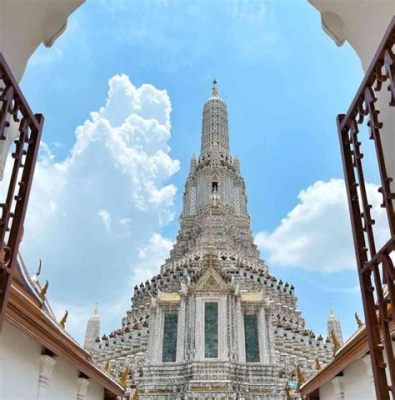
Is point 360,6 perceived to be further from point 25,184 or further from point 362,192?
point 25,184

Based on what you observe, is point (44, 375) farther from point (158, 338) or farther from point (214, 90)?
point (214, 90)

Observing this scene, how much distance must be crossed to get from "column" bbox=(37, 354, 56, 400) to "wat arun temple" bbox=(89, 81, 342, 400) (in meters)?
14.5

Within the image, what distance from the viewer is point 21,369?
746cm

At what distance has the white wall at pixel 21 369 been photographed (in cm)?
693

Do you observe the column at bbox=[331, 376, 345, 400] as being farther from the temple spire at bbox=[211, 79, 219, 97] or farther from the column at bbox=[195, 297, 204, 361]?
the temple spire at bbox=[211, 79, 219, 97]

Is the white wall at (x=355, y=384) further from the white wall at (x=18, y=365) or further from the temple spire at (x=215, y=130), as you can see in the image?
the temple spire at (x=215, y=130)

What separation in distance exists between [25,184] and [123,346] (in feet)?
116

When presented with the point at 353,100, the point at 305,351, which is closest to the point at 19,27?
the point at 353,100

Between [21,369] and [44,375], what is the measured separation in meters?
0.75

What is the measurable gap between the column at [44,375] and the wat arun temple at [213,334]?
47.5 feet

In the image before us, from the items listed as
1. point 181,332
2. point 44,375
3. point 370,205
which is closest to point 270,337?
point 181,332

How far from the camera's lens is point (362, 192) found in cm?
477

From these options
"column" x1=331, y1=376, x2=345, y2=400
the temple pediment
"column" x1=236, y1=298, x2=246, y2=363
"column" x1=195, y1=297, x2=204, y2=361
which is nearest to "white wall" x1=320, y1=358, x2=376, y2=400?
"column" x1=331, y1=376, x2=345, y2=400

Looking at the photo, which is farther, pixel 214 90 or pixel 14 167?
pixel 214 90
